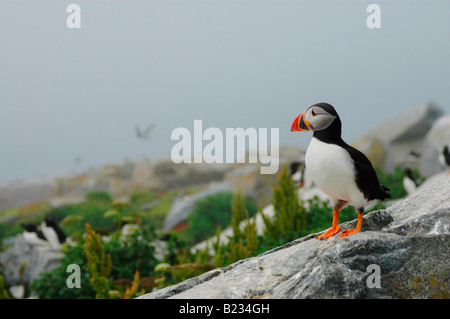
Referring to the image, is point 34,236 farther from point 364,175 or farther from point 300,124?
point 364,175

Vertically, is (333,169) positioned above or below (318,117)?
below

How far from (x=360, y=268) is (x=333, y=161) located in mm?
746

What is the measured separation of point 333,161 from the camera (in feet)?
11.1

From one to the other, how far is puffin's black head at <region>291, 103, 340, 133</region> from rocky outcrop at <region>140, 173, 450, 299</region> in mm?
803

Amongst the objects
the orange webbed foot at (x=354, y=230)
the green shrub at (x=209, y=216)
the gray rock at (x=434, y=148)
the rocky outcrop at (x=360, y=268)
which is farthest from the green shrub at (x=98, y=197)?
the orange webbed foot at (x=354, y=230)

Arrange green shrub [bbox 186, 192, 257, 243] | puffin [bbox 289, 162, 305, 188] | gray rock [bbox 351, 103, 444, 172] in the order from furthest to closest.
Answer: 1. gray rock [bbox 351, 103, 444, 172]
2. green shrub [bbox 186, 192, 257, 243]
3. puffin [bbox 289, 162, 305, 188]

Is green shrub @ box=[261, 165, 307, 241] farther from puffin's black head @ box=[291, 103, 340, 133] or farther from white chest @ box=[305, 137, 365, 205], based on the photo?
puffin's black head @ box=[291, 103, 340, 133]

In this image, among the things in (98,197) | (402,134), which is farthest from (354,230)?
(98,197)

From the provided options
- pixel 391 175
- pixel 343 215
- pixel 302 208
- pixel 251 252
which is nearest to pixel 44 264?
pixel 251 252

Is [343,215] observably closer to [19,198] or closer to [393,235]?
[393,235]

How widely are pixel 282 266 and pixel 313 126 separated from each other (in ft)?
3.37

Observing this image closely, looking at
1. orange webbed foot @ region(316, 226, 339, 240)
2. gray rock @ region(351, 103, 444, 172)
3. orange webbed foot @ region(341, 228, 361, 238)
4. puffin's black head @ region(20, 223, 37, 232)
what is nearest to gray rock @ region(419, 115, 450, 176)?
gray rock @ region(351, 103, 444, 172)

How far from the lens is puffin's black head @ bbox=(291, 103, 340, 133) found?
347 centimetres

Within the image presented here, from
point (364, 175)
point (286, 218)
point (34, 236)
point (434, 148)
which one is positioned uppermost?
point (364, 175)
